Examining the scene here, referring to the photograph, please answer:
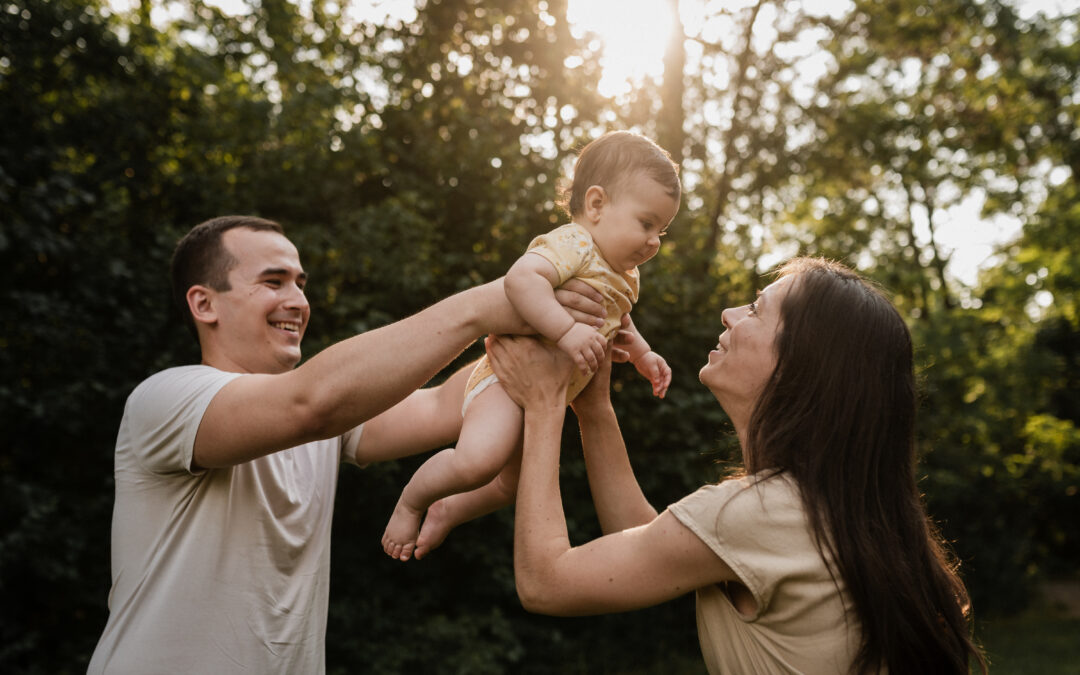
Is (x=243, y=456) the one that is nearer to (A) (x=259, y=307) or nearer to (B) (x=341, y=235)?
(A) (x=259, y=307)

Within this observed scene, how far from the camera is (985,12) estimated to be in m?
13.3

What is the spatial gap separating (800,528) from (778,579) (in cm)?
13

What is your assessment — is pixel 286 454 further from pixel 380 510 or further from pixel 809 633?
pixel 380 510

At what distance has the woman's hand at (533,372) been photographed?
2289 mm

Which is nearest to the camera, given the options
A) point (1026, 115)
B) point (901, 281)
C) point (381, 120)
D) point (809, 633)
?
point (809, 633)

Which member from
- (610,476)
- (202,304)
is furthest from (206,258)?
(610,476)

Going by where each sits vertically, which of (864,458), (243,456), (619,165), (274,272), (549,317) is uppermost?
(619,165)

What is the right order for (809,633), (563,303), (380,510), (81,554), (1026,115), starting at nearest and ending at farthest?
(809,633) < (563,303) < (81,554) < (380,510) < (1026,115)

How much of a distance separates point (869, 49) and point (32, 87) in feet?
39.4

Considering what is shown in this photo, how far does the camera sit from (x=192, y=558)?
6.92 feet

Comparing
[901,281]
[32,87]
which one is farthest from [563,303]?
[901,281]

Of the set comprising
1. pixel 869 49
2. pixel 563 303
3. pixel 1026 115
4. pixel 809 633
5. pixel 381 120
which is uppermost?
pixel 869 49

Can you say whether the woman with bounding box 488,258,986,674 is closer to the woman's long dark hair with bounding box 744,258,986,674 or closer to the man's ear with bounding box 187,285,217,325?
the woman's long dark hair with bounding box 744,258,986,674

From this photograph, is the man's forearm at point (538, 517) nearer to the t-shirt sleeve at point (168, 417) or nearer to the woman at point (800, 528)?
the woman at point (800, 528)
